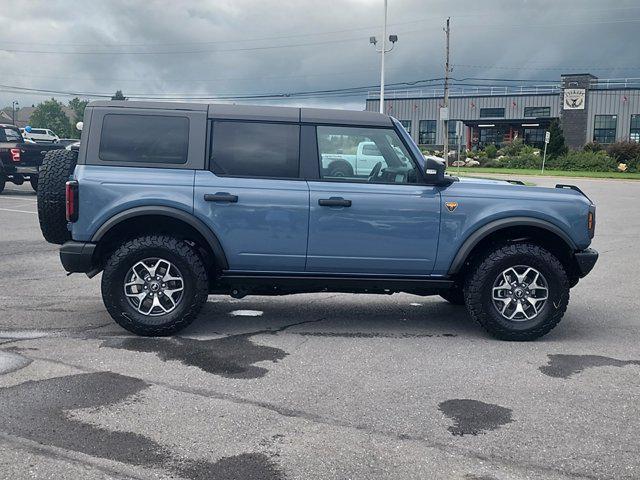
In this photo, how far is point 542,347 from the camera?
6145 mm

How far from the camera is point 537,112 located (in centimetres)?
7406

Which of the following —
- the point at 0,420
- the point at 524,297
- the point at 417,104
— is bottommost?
the point at 0,420

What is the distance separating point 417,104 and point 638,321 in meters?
75.7

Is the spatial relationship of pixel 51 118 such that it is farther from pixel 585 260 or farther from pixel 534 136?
pixel 585 260

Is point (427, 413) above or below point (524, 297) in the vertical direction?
below

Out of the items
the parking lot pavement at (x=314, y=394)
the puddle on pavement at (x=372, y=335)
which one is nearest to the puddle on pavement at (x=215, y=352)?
the parking lot pavement at (x=314, y=394)

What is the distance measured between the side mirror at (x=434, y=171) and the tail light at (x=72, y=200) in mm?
2889

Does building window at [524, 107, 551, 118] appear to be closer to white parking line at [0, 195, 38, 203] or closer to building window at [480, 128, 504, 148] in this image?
building window at [480, 128, 504, 148]

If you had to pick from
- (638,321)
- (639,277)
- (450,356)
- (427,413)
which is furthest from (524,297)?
(639,277)

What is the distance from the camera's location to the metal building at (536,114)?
229 ft

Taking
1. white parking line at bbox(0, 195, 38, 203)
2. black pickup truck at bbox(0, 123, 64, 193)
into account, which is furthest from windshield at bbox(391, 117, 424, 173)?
black pickup truck at bbox(0, 123, 64, 193)

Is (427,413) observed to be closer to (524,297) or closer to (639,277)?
(524,297)

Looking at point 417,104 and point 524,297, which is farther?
point 417,104

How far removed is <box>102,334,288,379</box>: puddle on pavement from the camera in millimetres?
5301
